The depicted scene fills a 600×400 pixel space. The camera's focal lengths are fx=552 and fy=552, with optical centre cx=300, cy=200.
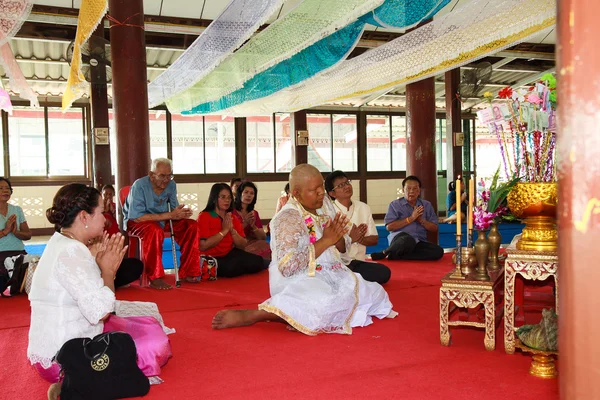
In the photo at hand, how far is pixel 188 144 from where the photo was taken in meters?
11.5

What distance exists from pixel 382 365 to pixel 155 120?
384 inches

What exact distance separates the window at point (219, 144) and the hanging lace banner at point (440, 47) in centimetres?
641

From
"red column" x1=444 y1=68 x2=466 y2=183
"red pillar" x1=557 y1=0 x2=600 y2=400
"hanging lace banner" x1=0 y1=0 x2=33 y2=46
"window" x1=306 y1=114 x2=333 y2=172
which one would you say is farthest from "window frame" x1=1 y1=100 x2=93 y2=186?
"red pillar" x1=557 y1=0 x2=600 y2=400

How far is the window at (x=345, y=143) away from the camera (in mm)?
12727

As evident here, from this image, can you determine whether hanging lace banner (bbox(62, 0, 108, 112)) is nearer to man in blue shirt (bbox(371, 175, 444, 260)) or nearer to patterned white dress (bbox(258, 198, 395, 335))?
patterned white dress (bbox(258, 198, 395, 335))

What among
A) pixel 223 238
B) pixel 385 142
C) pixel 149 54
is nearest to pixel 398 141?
pixel 385 142

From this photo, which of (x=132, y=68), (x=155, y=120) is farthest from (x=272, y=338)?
(x=155, y=120)

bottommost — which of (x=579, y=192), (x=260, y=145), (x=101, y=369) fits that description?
(x=101, y=369)

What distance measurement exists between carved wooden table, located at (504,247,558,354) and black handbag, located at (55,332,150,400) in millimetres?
1628

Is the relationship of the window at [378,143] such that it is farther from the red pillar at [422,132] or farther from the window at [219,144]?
the red pillar at [422,132]

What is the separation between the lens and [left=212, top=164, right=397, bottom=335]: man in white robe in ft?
9.87

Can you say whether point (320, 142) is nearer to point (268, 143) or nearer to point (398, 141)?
point (268, 143)

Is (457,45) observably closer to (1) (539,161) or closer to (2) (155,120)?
(1) (539,161)

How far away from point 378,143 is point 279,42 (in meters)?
8.94
